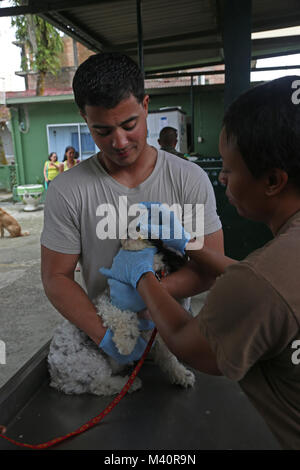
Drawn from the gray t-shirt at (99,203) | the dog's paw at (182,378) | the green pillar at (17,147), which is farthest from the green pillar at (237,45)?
the green pillar at (17,147)

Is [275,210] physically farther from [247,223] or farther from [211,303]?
[247,223]

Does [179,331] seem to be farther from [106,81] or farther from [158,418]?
[106,81]

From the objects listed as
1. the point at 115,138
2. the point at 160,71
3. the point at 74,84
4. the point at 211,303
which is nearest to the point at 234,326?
the point at 211,303

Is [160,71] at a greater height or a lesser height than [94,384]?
greater

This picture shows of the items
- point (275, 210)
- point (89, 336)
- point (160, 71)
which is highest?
point (160, 71)

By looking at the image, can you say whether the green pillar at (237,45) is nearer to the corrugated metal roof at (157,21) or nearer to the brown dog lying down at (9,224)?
the corrugated metal roof at (157,21)

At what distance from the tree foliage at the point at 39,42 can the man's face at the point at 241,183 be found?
651 inches

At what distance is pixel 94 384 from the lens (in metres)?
1.53

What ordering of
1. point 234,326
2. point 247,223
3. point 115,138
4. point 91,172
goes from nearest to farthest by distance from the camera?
1. point 234,326
2. point 115,138
3. point 91,172
4. point 247,223

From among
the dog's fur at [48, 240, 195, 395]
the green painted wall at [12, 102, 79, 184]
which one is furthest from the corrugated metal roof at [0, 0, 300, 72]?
the green painted wall at [12, 102, 79, 184]

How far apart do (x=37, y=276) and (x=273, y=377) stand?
5882 millimetres

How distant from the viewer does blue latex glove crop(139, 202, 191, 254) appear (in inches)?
57.2

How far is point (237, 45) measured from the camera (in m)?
4.41

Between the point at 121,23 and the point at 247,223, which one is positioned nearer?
the point at 247,223
